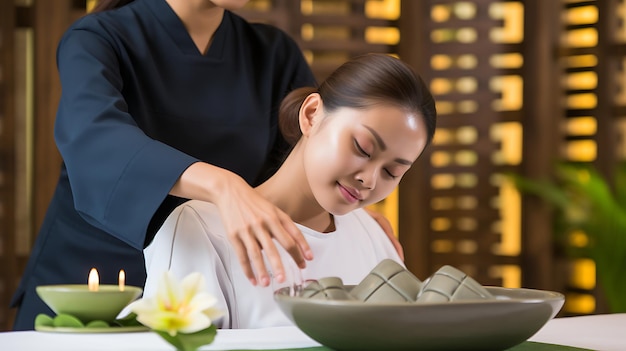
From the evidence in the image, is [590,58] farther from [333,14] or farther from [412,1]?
[333,14]

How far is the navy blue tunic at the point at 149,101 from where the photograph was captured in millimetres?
1569

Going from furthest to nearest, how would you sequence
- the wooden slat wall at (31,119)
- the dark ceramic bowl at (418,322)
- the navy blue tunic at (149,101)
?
1. the wooden slat wall at (31,119)
2. the navy blue tunic at (149,101)
3. the dark ceramic bowl at (418,322)

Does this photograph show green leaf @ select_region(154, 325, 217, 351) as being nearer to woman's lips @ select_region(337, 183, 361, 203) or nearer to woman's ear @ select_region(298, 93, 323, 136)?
woman's lips @ select_region(337, 183, 361, 203)

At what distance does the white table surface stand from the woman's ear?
441 millimetres

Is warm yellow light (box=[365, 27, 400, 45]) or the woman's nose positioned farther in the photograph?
warm yellow light (box=[365, 27, 400, 45])

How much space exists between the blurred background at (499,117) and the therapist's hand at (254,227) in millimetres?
2653

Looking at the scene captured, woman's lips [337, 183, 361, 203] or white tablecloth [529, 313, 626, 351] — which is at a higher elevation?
woman's lips [337, 183, 361, 203]

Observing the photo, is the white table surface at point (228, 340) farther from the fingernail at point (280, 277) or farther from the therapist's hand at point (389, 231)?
the therapist's hand at point (389, 231)

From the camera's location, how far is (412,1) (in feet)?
13.0

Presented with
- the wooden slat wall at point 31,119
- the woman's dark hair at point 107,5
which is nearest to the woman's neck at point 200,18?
the woman's dark hair at point 107,5

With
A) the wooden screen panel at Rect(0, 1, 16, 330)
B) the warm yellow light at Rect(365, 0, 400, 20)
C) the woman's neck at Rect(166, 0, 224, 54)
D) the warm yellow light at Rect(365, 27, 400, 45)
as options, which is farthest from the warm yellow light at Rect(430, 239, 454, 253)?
the woman's neck at Rect(166, 0, 224, 54)

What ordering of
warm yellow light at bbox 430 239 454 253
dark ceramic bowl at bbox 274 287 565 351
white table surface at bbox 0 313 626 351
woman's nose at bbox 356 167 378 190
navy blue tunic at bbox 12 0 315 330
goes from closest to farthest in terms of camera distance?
dark ceramic bowl at bbox 274 287 565 351 → white table surface at bbox 0 313 626 351 → woman's nose at bbox 356 167 378 190 → navy blue tunic at bbox 12 0 315 330 → warm yellow light at bbox 430 239 454 253

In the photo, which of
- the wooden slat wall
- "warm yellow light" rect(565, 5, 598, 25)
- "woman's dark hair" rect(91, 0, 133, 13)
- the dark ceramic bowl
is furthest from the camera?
"warm yellow light" rect(565, 5, 598, 25)

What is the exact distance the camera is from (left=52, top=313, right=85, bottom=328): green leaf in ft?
3.76
